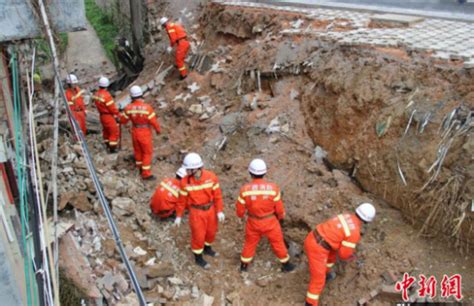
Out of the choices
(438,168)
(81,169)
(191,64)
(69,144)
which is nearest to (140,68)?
(191,64)

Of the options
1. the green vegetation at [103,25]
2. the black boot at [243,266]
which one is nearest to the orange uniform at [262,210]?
the black boot at [243,266]

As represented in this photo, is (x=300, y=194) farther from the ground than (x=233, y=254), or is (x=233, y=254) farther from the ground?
(x=300, y=194)

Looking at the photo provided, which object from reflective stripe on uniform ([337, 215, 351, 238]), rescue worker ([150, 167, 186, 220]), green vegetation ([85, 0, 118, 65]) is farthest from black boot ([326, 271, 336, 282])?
green vegetation ([85, 0, 118, 65])

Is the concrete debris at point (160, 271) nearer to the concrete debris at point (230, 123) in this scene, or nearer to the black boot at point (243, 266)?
the black boot at point (243, 266)

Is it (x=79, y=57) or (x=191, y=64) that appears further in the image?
(x=79, y=57)

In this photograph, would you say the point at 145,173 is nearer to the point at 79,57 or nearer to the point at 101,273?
the point at 101,273

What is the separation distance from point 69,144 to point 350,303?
6.26 meters

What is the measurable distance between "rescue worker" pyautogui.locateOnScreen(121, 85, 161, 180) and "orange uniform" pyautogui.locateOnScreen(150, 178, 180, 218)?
4.93 feet

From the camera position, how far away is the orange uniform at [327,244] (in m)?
5.59

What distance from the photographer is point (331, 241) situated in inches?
222

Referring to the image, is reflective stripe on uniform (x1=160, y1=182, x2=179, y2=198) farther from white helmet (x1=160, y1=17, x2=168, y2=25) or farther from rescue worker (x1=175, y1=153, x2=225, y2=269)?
white helmet (x1=160, y1=17, x2=168, y2=25)

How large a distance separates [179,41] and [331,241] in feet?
22.9

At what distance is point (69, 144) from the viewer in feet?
30.8

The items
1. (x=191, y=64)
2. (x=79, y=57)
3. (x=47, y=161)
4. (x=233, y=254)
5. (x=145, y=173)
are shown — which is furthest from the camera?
(x=79, y=57)
